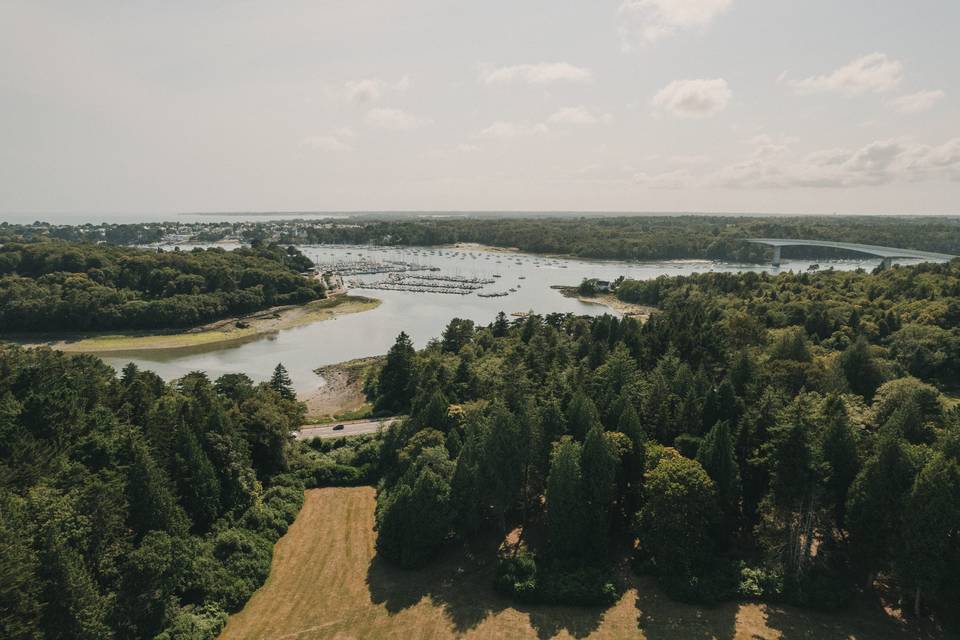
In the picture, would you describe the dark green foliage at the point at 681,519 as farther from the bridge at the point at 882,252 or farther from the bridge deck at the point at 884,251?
the bridge deck at the point at 884,251

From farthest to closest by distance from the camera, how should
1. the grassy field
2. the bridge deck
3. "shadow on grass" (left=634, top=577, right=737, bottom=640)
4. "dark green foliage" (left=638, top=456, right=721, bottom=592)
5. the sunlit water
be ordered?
1. the bridge deck
2. the sunlit water
3. "dark green foliage" (left=638, top=456, right=721, bottom=592)
4. the grassy field
5. "shadow on grass" (left=634, top=577, right=737, bottom=640)

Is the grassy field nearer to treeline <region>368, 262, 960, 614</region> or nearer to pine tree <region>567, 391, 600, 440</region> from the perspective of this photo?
treeline <region>368, 262, 960, 614</region>

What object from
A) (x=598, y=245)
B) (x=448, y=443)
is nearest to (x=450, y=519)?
(x=448, y=443)

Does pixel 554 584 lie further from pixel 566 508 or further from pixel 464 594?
pixel 464 594

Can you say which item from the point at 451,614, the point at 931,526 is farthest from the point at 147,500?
the point at 931,526

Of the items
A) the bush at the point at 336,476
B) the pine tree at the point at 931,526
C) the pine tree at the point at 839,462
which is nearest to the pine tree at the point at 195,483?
the bush at the point at 336,476

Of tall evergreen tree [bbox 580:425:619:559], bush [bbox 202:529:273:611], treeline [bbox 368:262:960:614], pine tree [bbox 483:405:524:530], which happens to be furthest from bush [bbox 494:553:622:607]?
bush [bbox 202:529:273:611]
